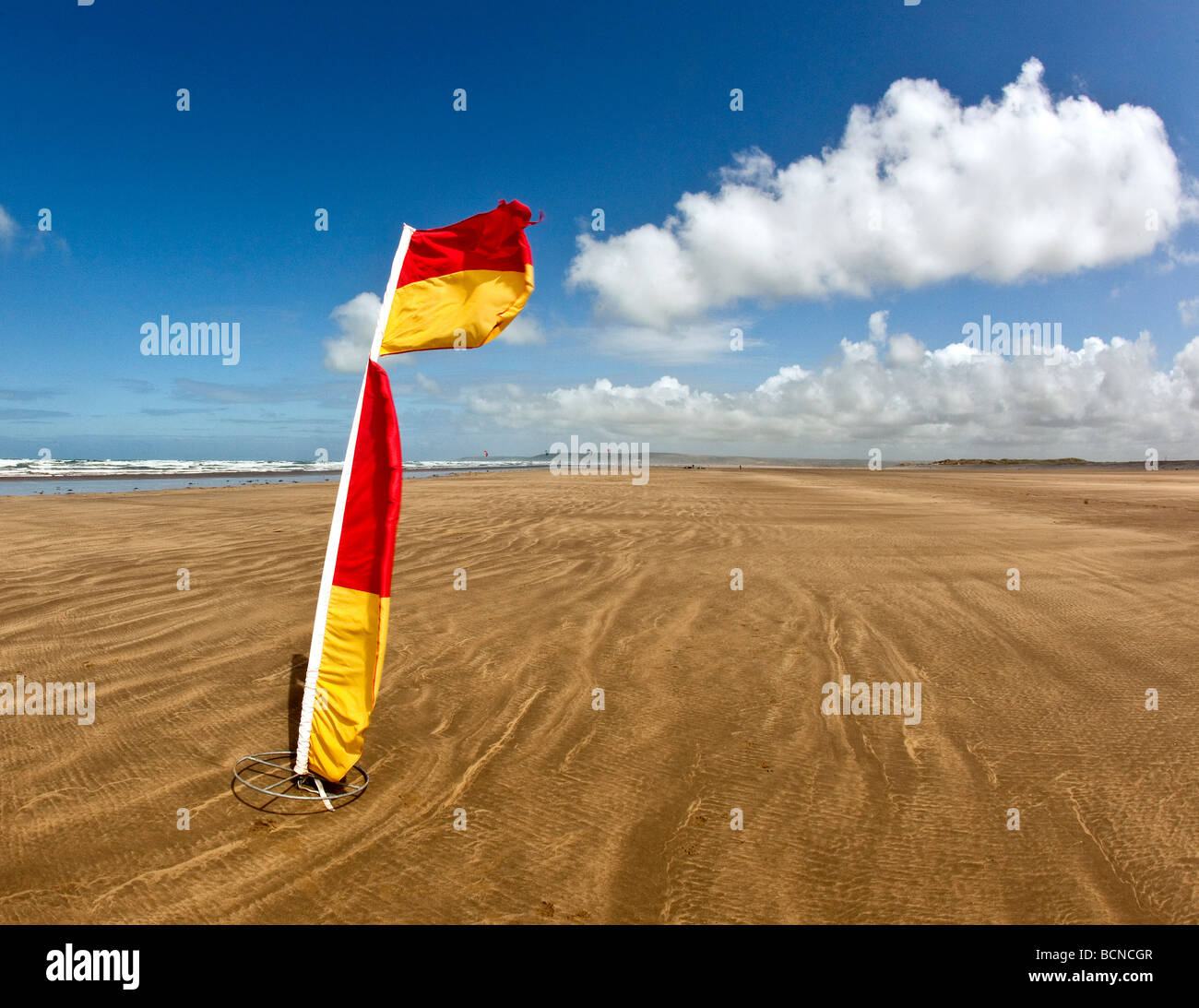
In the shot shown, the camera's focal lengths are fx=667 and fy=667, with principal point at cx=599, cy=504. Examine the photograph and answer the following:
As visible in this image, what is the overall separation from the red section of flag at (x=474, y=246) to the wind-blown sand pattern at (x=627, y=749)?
3383 millimetres

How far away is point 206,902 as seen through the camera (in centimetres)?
326

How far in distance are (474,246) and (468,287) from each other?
0.28 metres

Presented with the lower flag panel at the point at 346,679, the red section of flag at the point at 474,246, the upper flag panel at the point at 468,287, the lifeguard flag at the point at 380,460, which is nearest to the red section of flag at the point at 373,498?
the lifeguard flag at the point at 380,460

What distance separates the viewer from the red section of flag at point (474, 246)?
4.32m

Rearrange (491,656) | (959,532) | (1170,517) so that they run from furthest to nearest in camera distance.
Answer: (1170,517), (959,532), (491,656)

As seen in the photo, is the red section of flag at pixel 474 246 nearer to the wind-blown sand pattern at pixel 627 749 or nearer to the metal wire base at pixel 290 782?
the metal wire base at pixel 290 782

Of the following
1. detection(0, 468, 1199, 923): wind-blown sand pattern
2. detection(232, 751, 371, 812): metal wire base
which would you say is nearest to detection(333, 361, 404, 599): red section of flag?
detection(232, 751, 371, 812): metal wire base

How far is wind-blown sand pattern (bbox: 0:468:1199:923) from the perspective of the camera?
3387mm

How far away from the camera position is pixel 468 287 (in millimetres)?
4367

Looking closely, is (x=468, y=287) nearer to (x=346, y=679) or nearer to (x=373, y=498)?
(x=373, y=498)

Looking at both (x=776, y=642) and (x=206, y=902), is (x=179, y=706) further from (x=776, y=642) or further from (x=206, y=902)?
(x=776, y=642)
